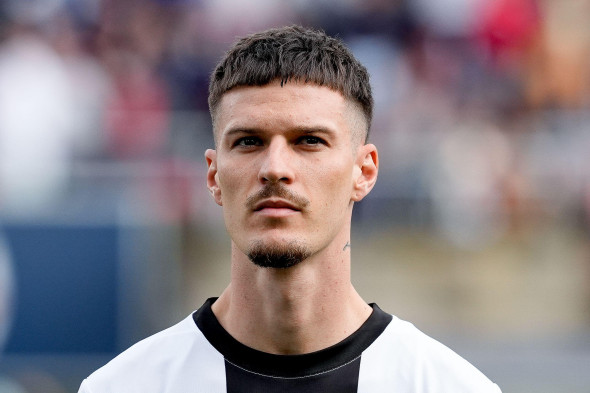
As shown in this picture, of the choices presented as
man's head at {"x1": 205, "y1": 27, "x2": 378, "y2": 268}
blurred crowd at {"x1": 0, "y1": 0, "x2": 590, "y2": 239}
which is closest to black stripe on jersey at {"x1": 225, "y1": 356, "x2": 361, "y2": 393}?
man's head at {"x1": 205, "y1": 27, "x2": 378, "y2": 268}

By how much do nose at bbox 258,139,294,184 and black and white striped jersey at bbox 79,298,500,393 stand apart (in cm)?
67

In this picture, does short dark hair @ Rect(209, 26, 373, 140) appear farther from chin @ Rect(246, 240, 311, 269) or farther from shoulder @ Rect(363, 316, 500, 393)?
shoulder @ Rect(363, 316, 500, 393)

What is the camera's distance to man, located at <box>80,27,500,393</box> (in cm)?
309

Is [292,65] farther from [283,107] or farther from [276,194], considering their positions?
[276,194]

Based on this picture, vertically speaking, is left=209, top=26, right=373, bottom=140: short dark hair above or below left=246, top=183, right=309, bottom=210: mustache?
above

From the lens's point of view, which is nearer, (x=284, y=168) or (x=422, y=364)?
(x=284, y=168)

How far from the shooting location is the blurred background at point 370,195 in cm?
684

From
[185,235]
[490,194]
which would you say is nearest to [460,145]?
[490,194]

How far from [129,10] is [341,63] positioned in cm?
614

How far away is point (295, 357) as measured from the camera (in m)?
3.27

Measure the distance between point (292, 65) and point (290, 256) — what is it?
66 centimetres

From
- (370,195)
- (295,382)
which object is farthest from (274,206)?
(370,195)

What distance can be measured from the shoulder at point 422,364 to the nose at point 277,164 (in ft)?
2.52

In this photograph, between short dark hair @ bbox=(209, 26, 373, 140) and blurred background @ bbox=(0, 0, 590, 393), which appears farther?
blurred background @ bbox=(0, 0, 590, 393)
